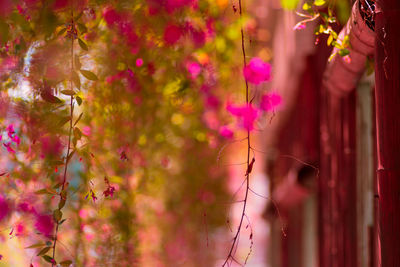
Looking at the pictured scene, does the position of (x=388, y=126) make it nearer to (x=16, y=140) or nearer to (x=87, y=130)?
(x=16, y=140)

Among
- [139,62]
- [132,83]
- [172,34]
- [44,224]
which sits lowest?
[44,224]

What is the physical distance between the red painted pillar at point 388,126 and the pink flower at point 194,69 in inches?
113

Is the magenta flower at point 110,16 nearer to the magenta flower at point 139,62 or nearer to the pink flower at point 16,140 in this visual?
the magenta flower at point 139,62

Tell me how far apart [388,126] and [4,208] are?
71.2 inches

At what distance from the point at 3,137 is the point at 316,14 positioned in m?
1.51

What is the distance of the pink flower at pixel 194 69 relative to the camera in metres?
5.53

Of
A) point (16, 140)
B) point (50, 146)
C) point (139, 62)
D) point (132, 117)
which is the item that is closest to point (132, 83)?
point (139, 62)

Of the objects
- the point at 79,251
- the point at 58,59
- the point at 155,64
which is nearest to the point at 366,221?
the point at 155,64

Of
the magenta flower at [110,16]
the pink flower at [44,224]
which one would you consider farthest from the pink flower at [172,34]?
the pink flower at [44,224]

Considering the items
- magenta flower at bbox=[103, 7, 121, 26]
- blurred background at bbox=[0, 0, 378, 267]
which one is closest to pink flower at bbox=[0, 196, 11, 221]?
blurred background at bbox=[0, 0, 378, 267]

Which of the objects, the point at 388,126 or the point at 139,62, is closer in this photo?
the point at 388,126

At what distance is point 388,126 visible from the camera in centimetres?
268

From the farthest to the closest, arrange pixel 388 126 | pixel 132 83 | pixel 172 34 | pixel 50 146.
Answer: pixel 132 83, pixel 172 34, pixel 50 146, pixel 388 126

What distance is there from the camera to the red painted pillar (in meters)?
2.63
